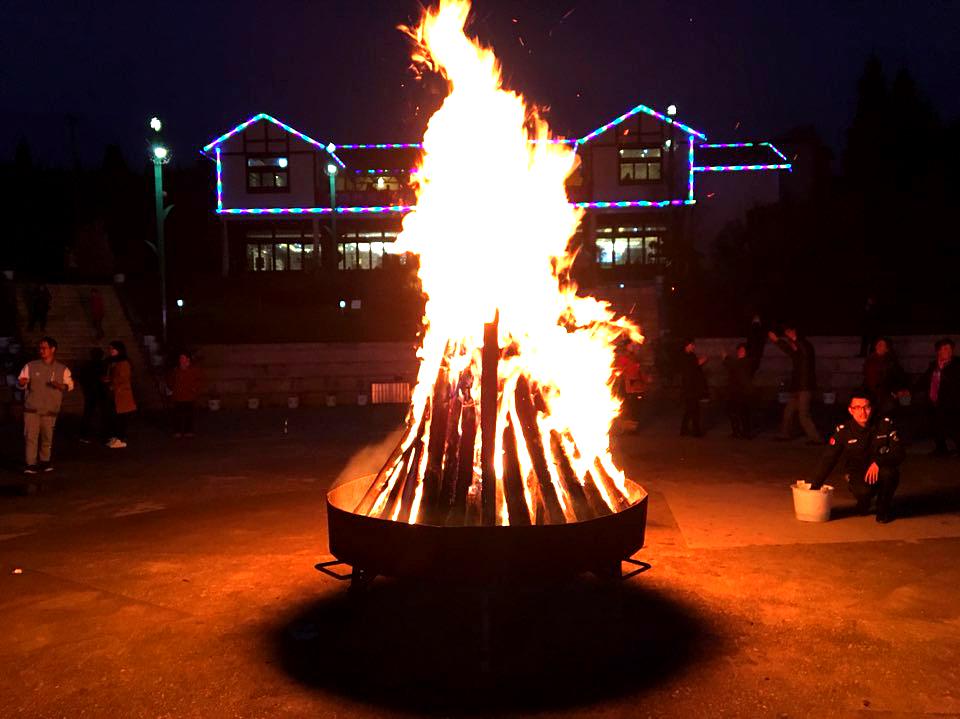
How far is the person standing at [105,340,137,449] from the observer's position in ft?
45.4

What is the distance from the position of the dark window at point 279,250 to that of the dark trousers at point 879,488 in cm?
3638

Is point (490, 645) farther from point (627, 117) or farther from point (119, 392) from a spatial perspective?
point (627, 117)

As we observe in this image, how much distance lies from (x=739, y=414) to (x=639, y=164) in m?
27.7

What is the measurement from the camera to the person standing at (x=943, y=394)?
11.5 metres

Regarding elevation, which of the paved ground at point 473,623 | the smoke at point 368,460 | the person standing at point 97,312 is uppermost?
Result: the person standing at point 97,312

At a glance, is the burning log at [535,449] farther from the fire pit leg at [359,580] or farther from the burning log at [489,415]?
the fire pit leg at [359,580]

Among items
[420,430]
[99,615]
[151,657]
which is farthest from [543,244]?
[99,615]

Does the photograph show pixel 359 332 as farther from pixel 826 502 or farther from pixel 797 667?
pixel 797 667

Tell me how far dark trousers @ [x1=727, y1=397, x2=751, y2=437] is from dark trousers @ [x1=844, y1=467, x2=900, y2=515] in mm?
5613

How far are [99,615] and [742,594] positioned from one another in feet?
15.8

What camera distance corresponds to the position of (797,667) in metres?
4.77

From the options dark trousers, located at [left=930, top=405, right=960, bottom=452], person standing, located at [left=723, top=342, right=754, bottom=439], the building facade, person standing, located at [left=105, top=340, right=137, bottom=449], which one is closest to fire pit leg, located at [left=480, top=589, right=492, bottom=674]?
dark trousers, located at [left=930, top=405, right=960, bottom=452]

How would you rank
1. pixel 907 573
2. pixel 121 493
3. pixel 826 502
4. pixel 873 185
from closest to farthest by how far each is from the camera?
pixel 907 573, pixel 826 502, pixel 121 493, pixel 873 185

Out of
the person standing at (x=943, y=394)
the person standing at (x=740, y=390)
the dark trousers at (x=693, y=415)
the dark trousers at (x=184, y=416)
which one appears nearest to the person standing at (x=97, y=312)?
the dark trousers at (x=184, y=416)
